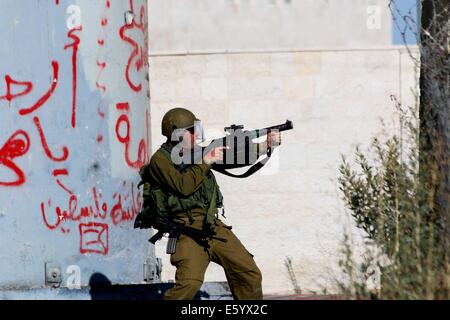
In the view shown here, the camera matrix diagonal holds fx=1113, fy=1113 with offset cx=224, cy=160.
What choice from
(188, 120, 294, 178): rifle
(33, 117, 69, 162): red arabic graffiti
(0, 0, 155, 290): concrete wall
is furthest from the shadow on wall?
(188, 120, 294, 178): rifle

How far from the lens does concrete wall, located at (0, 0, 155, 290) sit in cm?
893

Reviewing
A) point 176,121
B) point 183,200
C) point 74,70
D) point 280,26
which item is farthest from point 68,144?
point 280,26

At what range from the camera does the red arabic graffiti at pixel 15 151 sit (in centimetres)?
890

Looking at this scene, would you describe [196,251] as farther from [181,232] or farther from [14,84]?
[14,84]

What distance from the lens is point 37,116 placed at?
898 cm

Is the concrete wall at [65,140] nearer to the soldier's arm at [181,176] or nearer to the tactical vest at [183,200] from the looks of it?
the tactical vest at [183,200]

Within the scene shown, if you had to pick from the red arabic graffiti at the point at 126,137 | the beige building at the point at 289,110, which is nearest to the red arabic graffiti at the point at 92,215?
the red arabic graffiti at the point at 126,137

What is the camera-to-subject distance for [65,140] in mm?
9117

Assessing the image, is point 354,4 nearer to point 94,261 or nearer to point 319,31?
point 319,31

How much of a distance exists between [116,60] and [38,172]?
3.98ft

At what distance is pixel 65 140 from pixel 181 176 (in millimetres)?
1721

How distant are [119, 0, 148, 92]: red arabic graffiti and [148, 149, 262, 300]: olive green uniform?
6.23 feet

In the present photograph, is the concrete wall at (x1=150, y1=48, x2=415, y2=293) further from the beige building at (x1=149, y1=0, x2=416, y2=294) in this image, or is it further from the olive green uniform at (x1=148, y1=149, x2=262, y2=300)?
the olive green uniform at (x1=148, y1=149, x2=262, y2=300)
